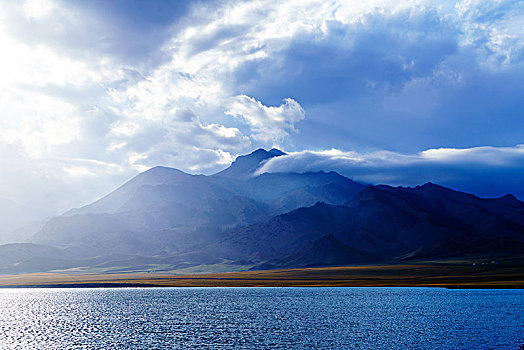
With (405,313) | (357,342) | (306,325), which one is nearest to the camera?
(357,342)

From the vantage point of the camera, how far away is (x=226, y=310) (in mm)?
117938

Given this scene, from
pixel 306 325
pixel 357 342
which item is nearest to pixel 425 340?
pixel 357 342

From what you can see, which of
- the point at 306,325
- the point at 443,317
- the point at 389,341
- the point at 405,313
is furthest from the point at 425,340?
the point at 405,313

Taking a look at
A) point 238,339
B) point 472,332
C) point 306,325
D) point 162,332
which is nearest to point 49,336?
point 162,332

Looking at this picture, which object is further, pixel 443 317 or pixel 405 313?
pixel 405 313

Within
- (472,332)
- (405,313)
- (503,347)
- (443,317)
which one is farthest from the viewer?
(405,313)

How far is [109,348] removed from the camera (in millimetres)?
65625

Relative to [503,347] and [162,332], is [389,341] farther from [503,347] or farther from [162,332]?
[162,332]

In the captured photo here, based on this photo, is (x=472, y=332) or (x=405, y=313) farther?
(x=405, y=313)

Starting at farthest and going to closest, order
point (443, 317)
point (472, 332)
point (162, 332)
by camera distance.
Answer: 1. point (443, 317)
2. point (162, 332)
3. point (472, 332)

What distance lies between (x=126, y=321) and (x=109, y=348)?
33533mm

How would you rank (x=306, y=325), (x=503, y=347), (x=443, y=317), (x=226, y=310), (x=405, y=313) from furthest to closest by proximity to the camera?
(x=226, y=310) → (x=405, y=313) → (x=443, y=317) → (x=306, y=325) → (x=503, y=347)

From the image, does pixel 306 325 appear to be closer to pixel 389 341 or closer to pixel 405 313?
pixel 389 341

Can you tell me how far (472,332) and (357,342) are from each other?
20.3m
